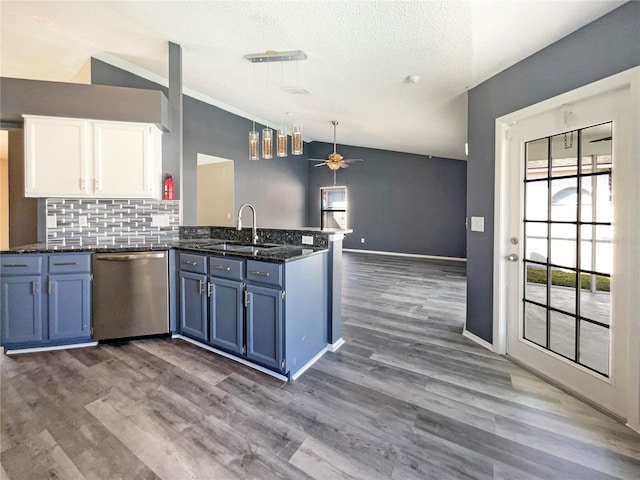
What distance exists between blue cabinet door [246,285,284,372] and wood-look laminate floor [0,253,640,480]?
0.15 meters

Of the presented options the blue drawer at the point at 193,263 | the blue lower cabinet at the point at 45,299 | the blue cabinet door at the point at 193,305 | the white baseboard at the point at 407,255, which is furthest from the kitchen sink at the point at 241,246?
the white baseboard at the point at 407,255

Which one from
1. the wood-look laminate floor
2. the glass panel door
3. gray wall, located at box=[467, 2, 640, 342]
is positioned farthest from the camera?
the glass panel door

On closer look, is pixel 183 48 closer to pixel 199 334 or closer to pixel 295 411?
pixel 199 334

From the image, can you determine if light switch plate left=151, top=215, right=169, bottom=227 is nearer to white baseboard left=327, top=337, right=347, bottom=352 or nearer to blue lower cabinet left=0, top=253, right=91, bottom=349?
blue lower cabinet left=0, top=253, right=91, bottom=349

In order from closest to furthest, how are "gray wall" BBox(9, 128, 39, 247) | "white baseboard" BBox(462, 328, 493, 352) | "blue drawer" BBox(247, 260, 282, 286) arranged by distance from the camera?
"blue drawer" BBox(247, 260, 282, 286), "white baseboard" BBox(462, 328, 493, 352), "gray wall" BBox(9, 128, 39, 247)

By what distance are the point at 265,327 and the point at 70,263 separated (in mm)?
1860

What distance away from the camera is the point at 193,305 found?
2588mm

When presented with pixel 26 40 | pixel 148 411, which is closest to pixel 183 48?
pixel 26 40

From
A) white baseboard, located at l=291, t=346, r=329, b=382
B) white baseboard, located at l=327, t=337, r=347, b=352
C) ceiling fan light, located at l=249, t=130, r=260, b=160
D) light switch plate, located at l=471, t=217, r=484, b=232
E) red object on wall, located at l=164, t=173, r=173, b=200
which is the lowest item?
white baseboard, located at l=291, t=346, r=329, b=382

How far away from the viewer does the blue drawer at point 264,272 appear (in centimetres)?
202

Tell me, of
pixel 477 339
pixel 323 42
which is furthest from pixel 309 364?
pixel 323 42

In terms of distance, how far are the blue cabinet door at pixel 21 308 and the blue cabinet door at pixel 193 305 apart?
1.14 m

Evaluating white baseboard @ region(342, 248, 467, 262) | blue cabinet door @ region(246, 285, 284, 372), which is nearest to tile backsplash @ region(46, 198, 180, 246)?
blue cabinet door @ region(246, 285, 284, 372)

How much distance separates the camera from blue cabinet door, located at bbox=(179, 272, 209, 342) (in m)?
2.50
